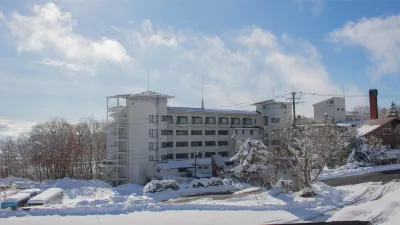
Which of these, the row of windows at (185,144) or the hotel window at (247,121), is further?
the hotel window at (247,121)

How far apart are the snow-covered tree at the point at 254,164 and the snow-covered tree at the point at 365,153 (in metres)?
9.77

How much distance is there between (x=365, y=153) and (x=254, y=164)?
510 inches

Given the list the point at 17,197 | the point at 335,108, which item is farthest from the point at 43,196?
the point at 335,108

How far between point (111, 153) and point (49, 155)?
13527mm

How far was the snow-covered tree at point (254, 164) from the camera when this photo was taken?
106 ft

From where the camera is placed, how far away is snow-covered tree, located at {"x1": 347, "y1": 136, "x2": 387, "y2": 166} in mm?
36531

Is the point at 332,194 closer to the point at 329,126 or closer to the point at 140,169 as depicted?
the point at 329,126

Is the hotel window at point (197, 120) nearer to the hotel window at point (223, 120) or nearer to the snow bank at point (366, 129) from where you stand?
the hotel window at point (223, 120)

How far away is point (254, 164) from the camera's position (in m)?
33.0

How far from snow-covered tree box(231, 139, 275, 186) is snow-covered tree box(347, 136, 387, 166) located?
32.0 feet

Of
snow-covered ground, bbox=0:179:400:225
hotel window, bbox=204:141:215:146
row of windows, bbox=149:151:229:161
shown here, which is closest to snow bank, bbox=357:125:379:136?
row of windows, bbox=149:151:229:161

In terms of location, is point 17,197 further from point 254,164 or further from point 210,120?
point 210,120

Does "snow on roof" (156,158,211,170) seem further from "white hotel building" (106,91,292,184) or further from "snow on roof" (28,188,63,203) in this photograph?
"snow on roof" (28,188,63,203)

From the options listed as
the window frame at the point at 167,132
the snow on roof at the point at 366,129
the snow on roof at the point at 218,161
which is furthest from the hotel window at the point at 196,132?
the snow on roof at the point at 366,129
